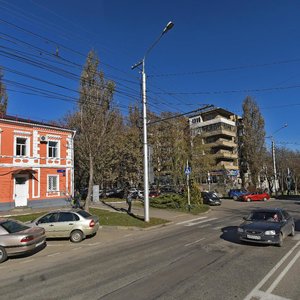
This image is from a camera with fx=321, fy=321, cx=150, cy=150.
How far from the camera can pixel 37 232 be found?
1255 centimetres

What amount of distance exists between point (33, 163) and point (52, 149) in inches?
105

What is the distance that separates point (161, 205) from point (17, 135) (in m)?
14.6

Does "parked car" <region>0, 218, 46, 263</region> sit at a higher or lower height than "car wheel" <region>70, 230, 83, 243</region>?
higher

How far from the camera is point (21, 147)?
2909cm

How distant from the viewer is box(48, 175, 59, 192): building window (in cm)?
3102

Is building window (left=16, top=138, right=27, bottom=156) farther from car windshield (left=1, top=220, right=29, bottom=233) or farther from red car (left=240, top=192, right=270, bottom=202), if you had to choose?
red car (left=240, top=192, right=270, bottom=202)

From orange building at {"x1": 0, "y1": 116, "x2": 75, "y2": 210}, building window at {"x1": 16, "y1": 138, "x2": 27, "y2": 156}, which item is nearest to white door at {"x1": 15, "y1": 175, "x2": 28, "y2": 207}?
orange building at {"x1": 0, "y1": 116, "x2": 75, "y2": 210}

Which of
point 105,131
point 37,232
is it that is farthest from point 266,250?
point 105,131

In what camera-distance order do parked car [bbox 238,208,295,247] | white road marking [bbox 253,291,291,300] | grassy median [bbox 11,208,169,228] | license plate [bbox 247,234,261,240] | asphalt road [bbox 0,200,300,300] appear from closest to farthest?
white road marking [bbox 253,291,291,300] → asphalt road [bbox 0,200,300,300] → parked car [bbox 238,208,295,247] → license plate [bbox 247,234,261,240] → grassy median [bbox 11,208,169,228]

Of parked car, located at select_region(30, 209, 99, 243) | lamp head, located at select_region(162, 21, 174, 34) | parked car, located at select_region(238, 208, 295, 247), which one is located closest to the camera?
parked car, located at select_region(238, 208, 295, 247)

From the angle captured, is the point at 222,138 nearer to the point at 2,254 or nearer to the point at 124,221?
the point at 124,221

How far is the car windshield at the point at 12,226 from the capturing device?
1206cm

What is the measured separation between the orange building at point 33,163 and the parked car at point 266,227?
21175 millimetres

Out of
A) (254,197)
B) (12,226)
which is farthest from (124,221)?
(254,197)
